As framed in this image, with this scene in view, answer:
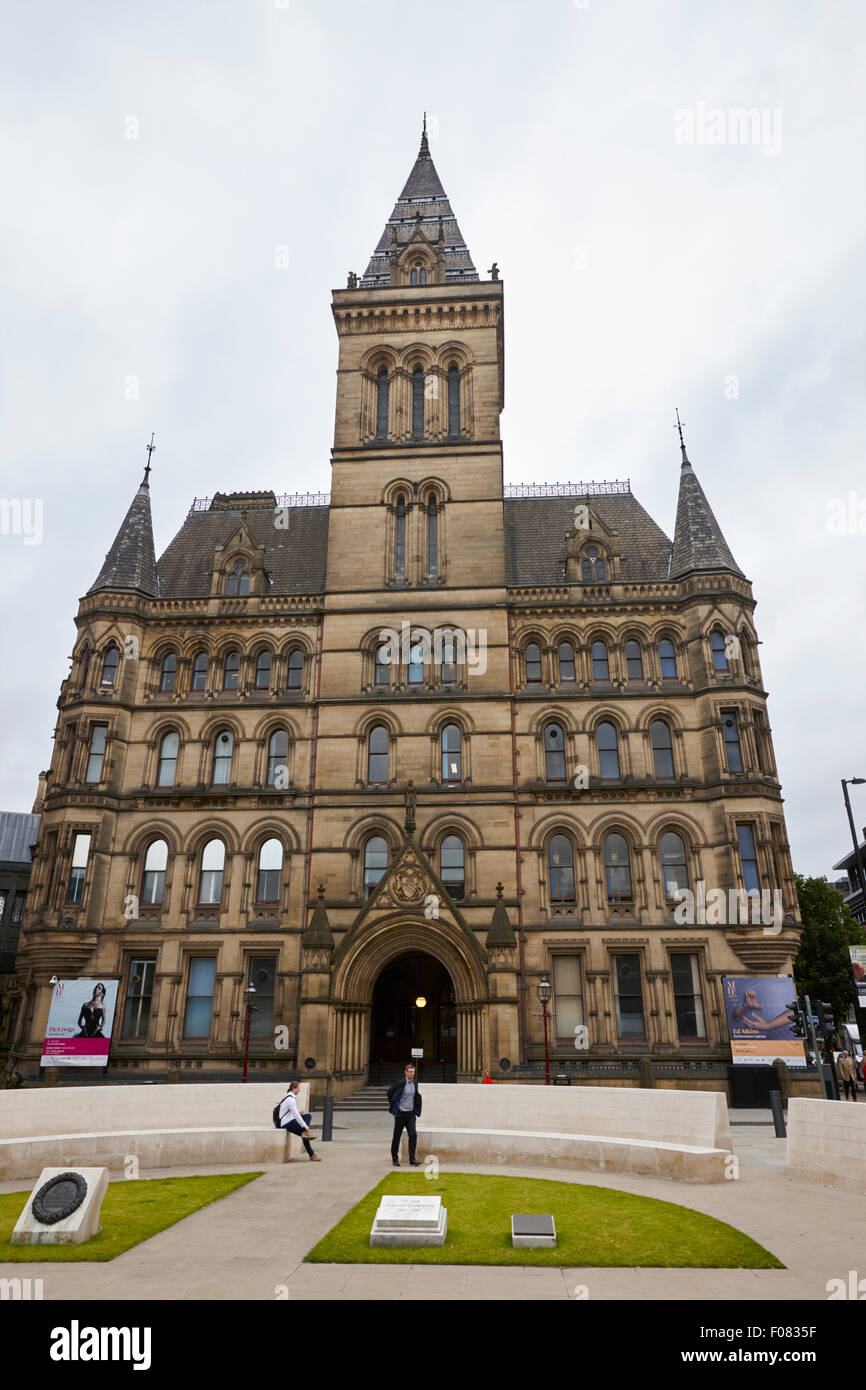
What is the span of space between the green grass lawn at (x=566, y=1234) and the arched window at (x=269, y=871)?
17652 mm

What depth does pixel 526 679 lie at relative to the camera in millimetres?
32750

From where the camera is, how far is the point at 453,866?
30234 mm

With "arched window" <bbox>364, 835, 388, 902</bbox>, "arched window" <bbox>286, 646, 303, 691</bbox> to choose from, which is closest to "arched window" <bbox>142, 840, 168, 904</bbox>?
"arched window" <bbox>364, 835, 388, 902</bbox>

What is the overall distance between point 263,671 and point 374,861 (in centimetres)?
901

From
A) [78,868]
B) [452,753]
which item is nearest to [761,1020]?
[452,753]

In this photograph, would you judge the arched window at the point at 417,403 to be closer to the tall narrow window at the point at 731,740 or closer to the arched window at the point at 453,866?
the tall narrow window at the point at 731,740

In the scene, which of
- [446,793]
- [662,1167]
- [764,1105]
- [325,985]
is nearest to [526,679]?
[446,793]

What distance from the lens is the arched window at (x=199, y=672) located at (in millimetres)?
33875

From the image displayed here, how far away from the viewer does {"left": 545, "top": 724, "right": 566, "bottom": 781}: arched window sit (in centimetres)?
3147

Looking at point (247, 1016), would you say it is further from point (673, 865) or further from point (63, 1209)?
point (63, 1209)

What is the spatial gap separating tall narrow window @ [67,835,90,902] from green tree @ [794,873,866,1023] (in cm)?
3692

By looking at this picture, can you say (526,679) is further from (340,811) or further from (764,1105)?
(764,1105)

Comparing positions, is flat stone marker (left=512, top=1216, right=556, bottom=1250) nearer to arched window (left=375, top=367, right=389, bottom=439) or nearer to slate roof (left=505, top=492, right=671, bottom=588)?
slate roof (left=505, top=492, right=671, bottom=588)

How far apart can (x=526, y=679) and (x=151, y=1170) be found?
69.5 ft
